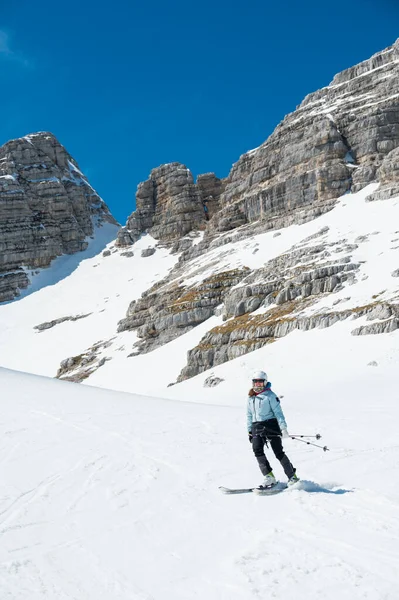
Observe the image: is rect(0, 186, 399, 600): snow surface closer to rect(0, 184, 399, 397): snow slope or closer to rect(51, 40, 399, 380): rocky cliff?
rect(0, 184, 399, 397): snow slope

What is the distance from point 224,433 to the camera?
14750mm

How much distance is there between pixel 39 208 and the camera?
6516 inches

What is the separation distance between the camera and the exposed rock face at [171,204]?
14962 cm

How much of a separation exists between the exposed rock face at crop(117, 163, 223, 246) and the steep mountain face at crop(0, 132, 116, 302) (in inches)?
879

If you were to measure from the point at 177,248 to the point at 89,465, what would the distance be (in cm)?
13065

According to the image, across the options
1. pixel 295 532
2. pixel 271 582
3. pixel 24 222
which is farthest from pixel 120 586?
pixel 24 222

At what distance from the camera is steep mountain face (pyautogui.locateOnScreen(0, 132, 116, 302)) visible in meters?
152

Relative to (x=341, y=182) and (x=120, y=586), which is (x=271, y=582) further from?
(x=341, y=182)

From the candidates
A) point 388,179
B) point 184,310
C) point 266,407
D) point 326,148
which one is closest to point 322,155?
point 326,148

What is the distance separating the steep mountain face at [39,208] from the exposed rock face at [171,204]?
2232cm

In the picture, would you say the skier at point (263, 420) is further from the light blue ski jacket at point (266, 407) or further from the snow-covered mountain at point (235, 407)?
the snow-covered mountain at point (235, 407)

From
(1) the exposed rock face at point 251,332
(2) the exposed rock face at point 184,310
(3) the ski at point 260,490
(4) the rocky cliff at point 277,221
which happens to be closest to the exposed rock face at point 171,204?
(4) the rocky cliff at point 277,221

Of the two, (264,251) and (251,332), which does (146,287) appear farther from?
(251,332)

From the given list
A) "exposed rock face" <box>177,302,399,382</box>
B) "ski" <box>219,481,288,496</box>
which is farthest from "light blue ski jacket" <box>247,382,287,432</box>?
"exposed rock face" <box>177,302,399,382</box>
